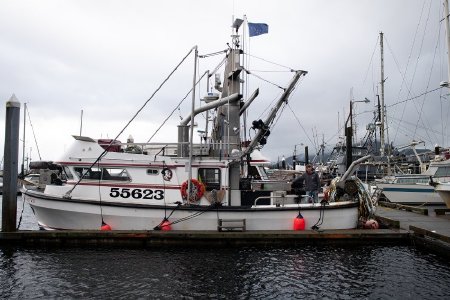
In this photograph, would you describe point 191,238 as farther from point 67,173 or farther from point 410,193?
point 410,193

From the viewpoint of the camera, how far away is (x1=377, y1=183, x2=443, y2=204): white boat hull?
83.9 ft

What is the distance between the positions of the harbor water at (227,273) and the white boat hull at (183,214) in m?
0.98

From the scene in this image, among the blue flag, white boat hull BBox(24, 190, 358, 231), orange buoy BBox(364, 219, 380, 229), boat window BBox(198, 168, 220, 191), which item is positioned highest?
the blue flag

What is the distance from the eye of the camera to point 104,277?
9.34 m

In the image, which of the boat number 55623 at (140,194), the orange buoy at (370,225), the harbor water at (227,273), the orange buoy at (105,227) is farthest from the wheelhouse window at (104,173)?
the orange buoy at (370,225)

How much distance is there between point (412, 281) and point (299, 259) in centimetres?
290

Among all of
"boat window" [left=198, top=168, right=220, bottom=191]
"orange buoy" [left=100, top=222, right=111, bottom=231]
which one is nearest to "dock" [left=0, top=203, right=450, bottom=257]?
"orange buoy" [left=100, top=222, right=111, bottom=231]

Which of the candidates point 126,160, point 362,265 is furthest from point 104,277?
point 362,265

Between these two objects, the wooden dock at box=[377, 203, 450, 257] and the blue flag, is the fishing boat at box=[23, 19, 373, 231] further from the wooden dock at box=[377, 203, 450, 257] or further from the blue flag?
the blue flag

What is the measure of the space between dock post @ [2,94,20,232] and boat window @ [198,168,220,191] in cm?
582

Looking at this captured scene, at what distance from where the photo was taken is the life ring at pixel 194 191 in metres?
12.5

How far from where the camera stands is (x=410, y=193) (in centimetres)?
2608

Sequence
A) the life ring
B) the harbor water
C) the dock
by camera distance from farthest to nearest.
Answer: the life ring < the dock < the harbor water

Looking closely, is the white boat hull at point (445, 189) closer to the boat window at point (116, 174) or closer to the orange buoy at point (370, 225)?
the orange buoy at point (370, 225)
